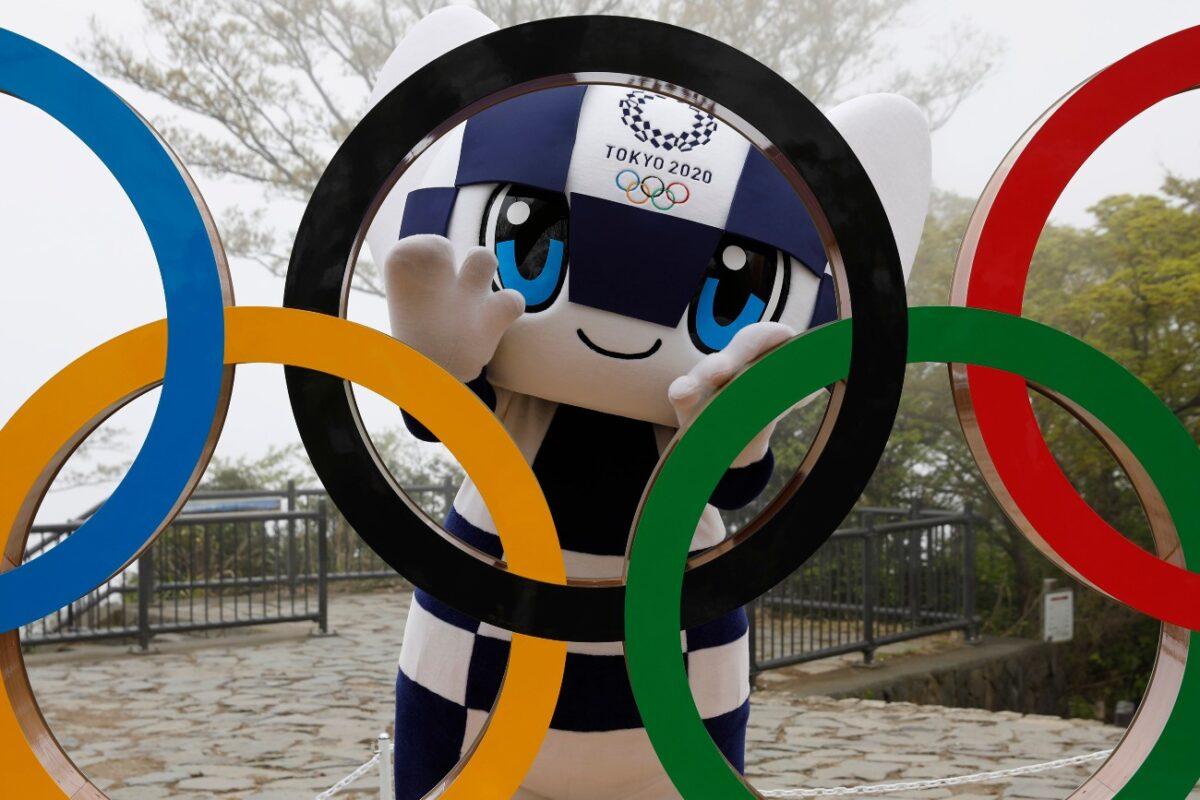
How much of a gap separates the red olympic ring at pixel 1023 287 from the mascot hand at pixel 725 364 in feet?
0.82

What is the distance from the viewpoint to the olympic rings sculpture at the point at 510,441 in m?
1.24

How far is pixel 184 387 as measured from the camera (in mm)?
1255

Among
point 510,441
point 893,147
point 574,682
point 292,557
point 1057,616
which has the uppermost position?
point 893,147

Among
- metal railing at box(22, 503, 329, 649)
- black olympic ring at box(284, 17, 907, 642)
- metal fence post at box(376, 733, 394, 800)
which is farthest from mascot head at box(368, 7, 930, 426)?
metal railing at box(22, 503, 329, 649)

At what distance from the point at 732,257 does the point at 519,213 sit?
13.6 inches

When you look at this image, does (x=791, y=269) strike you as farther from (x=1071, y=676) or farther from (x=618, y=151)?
(x=1071, y=676)

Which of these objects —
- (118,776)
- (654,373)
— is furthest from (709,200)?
(118,776)

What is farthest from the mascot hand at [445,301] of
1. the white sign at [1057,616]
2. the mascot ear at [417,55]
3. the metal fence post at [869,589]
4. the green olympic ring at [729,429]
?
the white sign at [1057,616]

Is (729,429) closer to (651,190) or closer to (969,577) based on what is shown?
(651,190)

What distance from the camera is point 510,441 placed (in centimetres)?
125

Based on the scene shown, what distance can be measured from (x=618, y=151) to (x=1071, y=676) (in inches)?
286

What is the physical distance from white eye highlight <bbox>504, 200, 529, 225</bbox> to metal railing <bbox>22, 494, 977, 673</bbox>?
420 cm

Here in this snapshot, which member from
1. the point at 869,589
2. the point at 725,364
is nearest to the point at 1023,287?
the point at 725,364

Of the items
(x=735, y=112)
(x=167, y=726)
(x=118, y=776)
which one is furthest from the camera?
(x=167, y=726)
